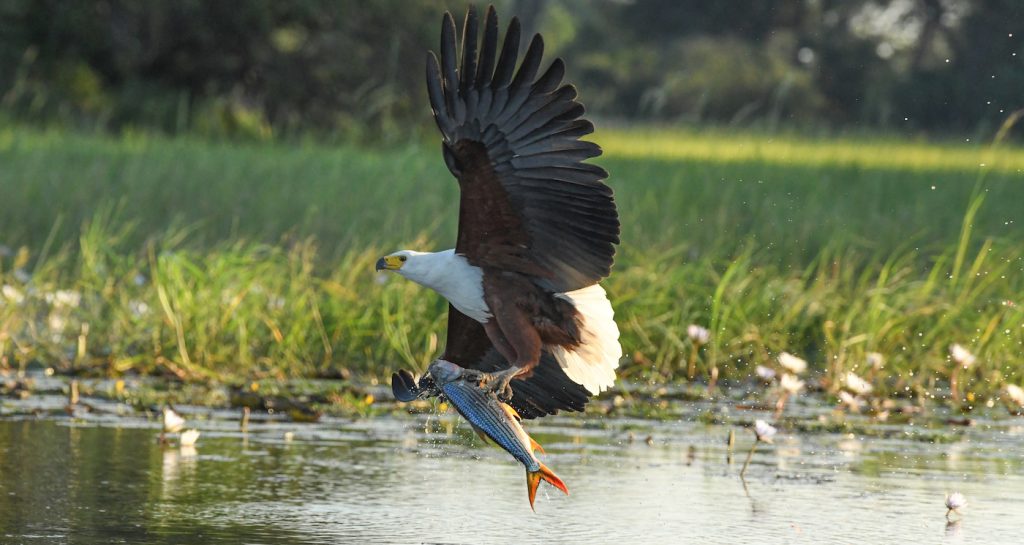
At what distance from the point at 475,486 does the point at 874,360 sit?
8.44 ft

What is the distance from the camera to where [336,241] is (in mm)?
10875

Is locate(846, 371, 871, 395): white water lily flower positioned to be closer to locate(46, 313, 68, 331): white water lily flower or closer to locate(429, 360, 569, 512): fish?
locate(429, 360, 569, 512): fish

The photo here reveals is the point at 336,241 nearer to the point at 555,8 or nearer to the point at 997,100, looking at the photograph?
the point at 997,100

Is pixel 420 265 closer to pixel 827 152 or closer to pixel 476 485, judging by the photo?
pixel 476 485

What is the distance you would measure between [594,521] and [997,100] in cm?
3354

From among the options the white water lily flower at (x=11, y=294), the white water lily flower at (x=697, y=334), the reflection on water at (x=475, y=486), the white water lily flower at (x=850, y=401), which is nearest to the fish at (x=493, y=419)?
the reflection on water at (x=475, y=486)

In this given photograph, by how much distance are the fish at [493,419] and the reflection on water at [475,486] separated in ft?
1.17

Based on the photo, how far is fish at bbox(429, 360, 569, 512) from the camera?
4609 mm

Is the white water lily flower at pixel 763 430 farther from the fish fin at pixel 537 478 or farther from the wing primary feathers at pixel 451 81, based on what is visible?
the wing primary feathers at pixel 451 81

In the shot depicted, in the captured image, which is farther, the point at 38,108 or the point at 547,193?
the point at 38,108

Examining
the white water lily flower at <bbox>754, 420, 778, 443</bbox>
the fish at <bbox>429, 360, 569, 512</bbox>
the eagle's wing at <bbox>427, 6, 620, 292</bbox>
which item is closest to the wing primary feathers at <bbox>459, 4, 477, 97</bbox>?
the eagle's wing at <bbox>427, 6, 620, 292</bbox>

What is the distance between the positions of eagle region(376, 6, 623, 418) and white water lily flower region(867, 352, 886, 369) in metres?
2.69

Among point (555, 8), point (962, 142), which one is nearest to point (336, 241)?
point (962, 142)

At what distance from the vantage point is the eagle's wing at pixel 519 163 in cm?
483
